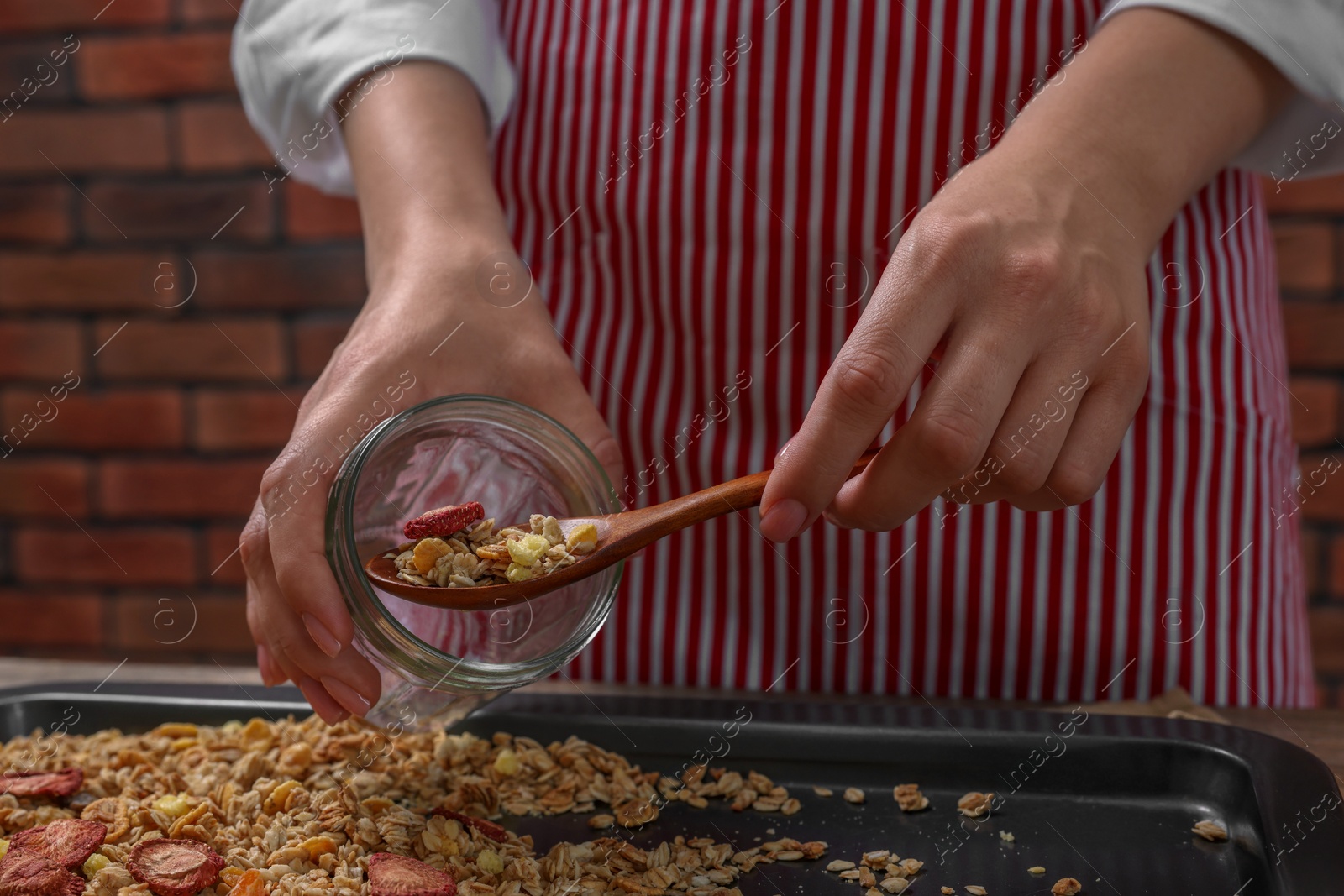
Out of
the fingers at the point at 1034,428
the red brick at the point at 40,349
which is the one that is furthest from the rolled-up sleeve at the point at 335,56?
the red brick at the point at 40,349

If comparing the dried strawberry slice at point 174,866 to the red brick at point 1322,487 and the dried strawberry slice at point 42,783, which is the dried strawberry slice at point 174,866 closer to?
the dried strawberry slice at point 42,783

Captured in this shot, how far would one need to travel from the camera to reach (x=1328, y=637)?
1072mm

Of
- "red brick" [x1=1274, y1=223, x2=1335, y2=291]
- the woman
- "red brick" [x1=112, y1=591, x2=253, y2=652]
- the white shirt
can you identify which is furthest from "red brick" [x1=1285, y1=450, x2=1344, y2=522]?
"red brick" [x1=112, y1=591, x2=253, y2=652]

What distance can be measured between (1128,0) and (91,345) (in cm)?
103

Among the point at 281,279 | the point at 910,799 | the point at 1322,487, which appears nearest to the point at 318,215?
the point at 281,279

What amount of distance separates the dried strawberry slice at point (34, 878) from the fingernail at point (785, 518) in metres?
0.28

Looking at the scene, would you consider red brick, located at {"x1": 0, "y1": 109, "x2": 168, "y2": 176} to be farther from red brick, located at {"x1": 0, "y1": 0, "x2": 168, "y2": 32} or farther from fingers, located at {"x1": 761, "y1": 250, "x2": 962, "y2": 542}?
fingers, located at {"x1": 761, "y1": 250, "x2": 962, "y2": 542}

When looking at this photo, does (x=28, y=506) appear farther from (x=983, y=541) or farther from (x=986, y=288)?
(x=986, y=288)

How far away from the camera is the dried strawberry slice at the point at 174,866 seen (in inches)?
16.8

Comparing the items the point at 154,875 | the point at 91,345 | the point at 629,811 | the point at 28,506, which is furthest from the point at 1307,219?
the point at 28,506

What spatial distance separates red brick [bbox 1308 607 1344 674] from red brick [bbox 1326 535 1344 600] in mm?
20

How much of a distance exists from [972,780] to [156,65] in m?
1.02

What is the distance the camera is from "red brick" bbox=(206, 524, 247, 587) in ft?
4.00

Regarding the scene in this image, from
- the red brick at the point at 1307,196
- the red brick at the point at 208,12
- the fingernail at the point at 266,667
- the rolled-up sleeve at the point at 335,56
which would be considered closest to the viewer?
the fingernail at the point at 266,667
